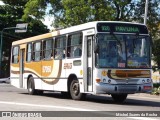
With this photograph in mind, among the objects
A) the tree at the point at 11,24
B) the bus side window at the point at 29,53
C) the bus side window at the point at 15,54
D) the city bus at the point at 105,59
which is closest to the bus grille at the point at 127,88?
the city bus at the point at 105,59

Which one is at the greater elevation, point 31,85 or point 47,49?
point 47,49

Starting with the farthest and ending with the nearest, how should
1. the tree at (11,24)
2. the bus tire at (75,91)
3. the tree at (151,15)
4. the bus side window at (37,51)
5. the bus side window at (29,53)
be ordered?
the tree at (11,24) < the tree at (151,15) < the bus side window at (29,53) < the bus side window at (37,51) < the bus tire at (75,91)

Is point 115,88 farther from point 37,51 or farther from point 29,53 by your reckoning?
point 29,53

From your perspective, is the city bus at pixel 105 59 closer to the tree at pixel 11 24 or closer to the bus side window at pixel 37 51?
the bus side window at pixel 37 51

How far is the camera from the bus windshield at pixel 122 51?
56.4ft

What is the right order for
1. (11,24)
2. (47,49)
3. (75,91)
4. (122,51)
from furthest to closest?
(11,24) < (47,49) < (75,91) < (122,51)

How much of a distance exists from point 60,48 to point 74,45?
1.36 metres

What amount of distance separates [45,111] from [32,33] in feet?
164

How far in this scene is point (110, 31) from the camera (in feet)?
57.3

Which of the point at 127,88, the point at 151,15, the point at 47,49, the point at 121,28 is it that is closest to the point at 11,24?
the point at 151,15

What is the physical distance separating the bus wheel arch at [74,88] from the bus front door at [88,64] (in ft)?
2.41

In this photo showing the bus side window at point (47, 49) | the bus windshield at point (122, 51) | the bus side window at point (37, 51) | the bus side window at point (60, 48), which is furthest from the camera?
the bus side window at point (37, 51)

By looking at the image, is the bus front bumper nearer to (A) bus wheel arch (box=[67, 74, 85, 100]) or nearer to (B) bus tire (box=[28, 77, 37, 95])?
(A) bus wheel arch (box=[67, 74, 85, 100])

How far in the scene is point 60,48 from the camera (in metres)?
20.1
